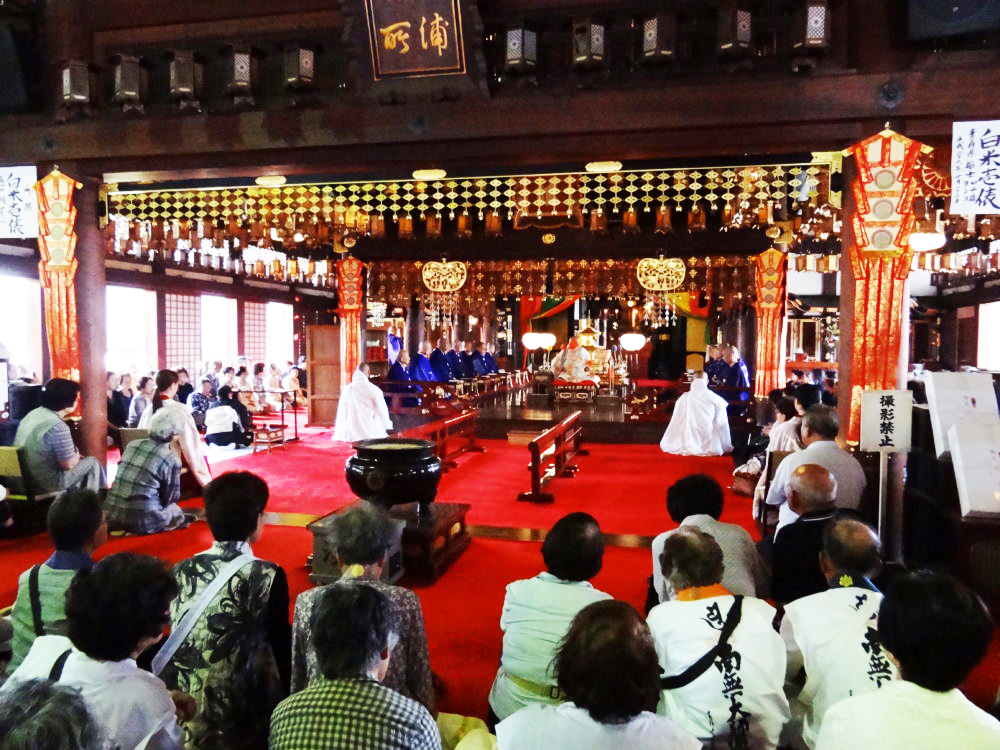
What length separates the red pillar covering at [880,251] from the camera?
4574 mm

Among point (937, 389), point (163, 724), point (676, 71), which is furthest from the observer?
point (676, 71)

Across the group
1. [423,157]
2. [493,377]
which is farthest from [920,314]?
[423,157]

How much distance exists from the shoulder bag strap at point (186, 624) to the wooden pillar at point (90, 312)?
513 centimetres

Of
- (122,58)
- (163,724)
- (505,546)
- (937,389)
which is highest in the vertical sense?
(122,58)

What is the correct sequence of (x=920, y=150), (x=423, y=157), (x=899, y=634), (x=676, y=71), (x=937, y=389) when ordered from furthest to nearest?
1. (x=423, y=157)
2. (x=676, y=71)
3. (x=920, y=150)
4. (x=937, y=389)
5. (x=899, y=634)

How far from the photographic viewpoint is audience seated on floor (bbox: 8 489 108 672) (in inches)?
84.3

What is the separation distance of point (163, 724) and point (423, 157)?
15.5 ft

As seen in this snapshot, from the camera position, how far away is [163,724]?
4.90 feet

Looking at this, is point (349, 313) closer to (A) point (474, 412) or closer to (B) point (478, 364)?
(A) point (474, 412)

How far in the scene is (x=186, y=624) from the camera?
6.44ft

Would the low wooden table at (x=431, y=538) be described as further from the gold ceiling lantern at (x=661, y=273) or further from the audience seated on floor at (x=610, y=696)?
the gold ceiling lantern at (x=661, y=273)

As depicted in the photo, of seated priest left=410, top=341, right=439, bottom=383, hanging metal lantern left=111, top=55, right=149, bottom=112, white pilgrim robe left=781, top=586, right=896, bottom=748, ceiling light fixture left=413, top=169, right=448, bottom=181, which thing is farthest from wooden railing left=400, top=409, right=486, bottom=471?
white pilgrim robe left=781, top=586, right=896, bottom=748

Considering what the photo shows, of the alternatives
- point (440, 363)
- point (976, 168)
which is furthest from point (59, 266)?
point (440, 363)

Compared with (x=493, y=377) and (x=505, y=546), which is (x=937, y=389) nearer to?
(x=505, y=546)
